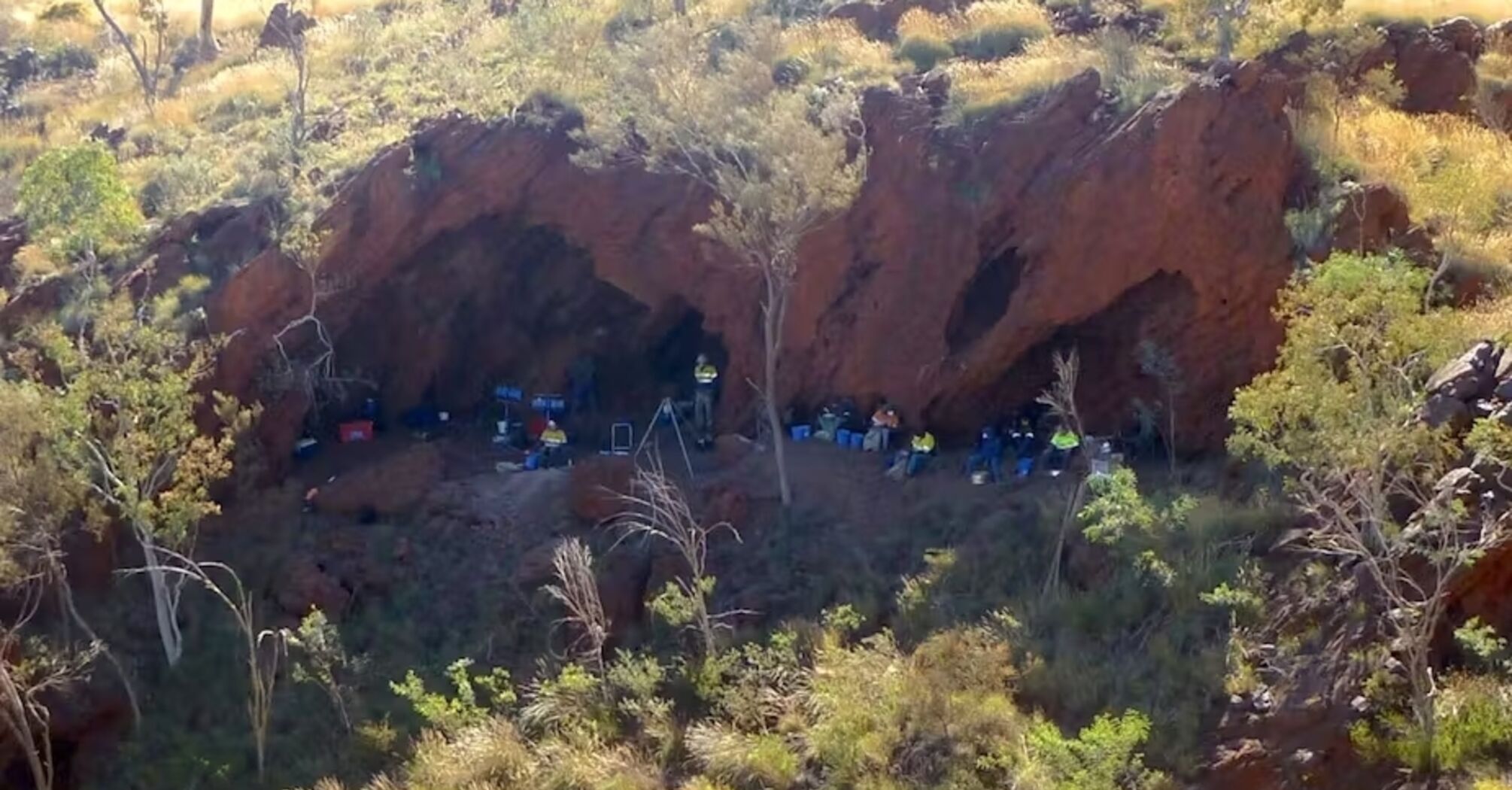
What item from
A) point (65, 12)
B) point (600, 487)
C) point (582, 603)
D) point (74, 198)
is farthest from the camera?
point (65, 12)

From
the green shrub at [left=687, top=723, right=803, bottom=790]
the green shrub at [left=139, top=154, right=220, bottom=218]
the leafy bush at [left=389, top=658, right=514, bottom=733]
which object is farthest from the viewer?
the green shrub at [left=139, top=154, right=220, bottom=218]

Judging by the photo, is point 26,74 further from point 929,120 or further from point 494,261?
point 929,120

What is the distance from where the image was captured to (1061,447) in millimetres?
20250

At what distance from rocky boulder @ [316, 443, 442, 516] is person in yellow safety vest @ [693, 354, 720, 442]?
3.75 meters

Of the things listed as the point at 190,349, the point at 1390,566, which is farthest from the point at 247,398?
the point at 1390,566

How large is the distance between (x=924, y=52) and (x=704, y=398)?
637cm

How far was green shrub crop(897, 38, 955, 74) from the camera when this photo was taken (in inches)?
974

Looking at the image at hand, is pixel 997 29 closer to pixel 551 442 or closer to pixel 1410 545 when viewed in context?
pixel 551 442

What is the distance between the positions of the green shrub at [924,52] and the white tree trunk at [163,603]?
12.7 meters

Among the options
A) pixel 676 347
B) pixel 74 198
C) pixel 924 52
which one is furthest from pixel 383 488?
pixel 924 52

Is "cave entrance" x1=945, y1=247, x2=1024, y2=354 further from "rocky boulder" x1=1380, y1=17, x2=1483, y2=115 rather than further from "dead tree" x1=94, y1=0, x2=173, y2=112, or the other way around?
"dead tree" x1=94, y1=0, x2=173, y2=112

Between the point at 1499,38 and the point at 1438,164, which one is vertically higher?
the point at 1499,38

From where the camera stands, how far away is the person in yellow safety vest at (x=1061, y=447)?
20031 mm

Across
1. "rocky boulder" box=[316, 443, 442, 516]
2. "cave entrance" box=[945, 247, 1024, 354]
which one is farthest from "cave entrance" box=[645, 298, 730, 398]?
"cave entrance" box=[945, 247, 1024, 354]
